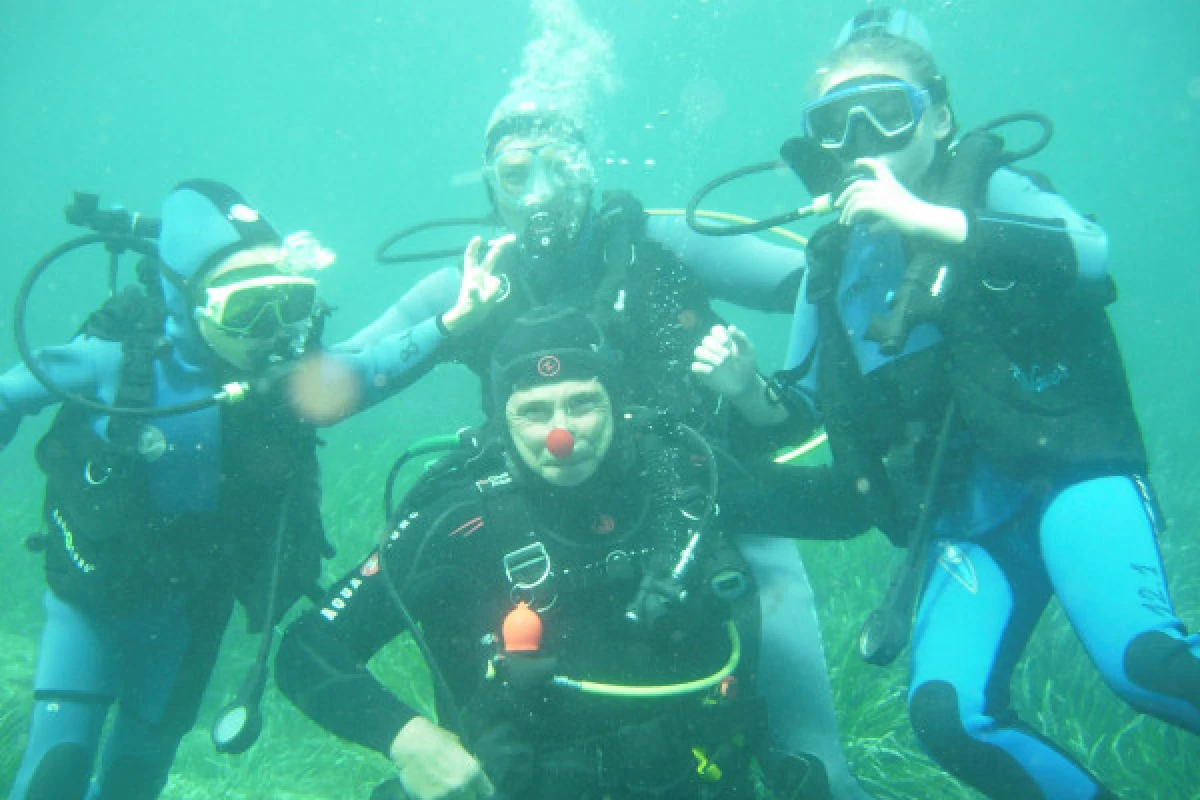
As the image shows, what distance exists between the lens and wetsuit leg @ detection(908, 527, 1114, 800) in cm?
261

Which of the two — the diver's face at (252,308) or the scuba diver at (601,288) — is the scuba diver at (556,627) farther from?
the diver's face at (252,308)

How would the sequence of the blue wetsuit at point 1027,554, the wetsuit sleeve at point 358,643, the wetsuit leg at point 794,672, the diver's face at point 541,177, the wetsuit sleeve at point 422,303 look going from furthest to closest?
the wetsuit sleeve at point 422,303
the diver's face at point 541,177
the wetsuit leg at point 794,672
the wetsuit sleeve at point 358,643
the blue wetsuit at point 1027,554

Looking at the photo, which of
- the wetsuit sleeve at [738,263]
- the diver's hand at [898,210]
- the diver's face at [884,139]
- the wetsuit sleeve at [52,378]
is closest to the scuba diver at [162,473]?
the wetsuit sleeve at [52,378]

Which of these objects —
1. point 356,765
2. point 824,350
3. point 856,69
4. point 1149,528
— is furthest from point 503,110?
point 356,765

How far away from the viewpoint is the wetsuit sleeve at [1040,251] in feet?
9.36

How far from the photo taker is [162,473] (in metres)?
3.87

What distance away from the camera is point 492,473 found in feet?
11.7

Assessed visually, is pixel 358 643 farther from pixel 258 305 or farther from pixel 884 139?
pixel 884 139

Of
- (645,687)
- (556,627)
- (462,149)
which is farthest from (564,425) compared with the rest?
(462,149)

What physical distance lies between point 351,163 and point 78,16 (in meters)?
104

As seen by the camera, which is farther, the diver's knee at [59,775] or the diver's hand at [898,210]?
the diver's knee at [59,775]

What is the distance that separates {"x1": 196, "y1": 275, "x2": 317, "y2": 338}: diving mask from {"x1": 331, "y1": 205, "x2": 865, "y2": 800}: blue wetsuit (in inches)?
23.3

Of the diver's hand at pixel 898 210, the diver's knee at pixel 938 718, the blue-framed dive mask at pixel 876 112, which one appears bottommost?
the diver's knee at pixel 938 718

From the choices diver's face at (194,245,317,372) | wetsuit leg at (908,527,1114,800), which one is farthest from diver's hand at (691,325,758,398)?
diver's face at (194,245,317,372)
